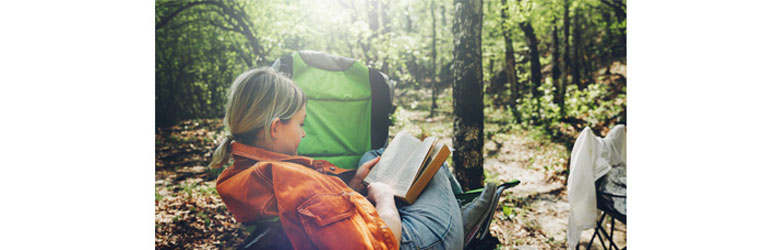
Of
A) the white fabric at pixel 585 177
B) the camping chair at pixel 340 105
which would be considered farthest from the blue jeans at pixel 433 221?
the white fabric at pixel 585 177

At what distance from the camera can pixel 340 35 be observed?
1952mm

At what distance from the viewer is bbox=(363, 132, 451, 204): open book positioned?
42.1 inches

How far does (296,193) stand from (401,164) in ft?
1.29

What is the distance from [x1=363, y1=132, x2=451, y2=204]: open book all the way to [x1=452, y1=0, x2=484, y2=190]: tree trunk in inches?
28.3

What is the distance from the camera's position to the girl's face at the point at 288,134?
3.36 ft

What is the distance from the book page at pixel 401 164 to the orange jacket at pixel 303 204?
207mm

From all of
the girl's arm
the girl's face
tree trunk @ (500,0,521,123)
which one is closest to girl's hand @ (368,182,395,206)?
the girl's arm

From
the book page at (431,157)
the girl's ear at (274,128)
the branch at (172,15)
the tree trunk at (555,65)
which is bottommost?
the book page at (431,157)

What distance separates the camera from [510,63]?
2354mm

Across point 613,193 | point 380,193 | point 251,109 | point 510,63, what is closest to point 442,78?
point 510,63

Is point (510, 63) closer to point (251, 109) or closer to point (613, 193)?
point (613, 193)

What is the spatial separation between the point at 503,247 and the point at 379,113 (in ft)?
3.42

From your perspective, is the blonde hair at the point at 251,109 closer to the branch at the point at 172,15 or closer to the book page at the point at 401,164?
the book page at the point at 401,164
